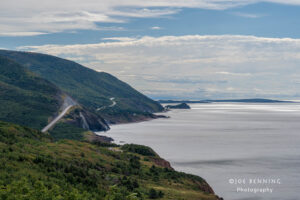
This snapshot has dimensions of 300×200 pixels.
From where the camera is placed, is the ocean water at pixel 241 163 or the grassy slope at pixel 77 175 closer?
the grassy slope at pixel 77 175

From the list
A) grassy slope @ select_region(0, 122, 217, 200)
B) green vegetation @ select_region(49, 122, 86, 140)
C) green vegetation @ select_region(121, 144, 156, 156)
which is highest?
green vegetation @ select_region(49, 122, 86, 140)

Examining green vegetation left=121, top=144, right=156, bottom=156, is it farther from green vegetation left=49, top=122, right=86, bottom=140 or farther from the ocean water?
green vegetation left=49, top=122, right=86, bottom=140

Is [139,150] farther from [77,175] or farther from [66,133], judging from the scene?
[66,133]

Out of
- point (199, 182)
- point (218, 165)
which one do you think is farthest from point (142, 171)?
point (218, 165)

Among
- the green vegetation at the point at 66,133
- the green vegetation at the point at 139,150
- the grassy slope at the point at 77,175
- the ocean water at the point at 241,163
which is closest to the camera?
the grassy slope at the point at 77,175

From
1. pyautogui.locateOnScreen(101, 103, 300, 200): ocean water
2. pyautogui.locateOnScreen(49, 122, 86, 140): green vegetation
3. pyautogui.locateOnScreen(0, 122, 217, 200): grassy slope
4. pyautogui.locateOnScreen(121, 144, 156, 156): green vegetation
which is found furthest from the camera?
pyautogui.locateOnScreen(49, 122, 86, 140): green vegetation

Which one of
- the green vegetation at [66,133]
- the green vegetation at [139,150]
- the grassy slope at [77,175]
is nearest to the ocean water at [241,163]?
the green vegetation at [139,150]

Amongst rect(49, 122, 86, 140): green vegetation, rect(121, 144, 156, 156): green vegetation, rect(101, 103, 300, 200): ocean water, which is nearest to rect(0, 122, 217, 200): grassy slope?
rect(121, 144, 156, 156): green vegetation

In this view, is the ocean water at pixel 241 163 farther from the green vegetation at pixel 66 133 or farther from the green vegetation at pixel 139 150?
the green vegetation at pixel 66 133

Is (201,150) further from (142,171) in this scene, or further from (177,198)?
(177,198)
